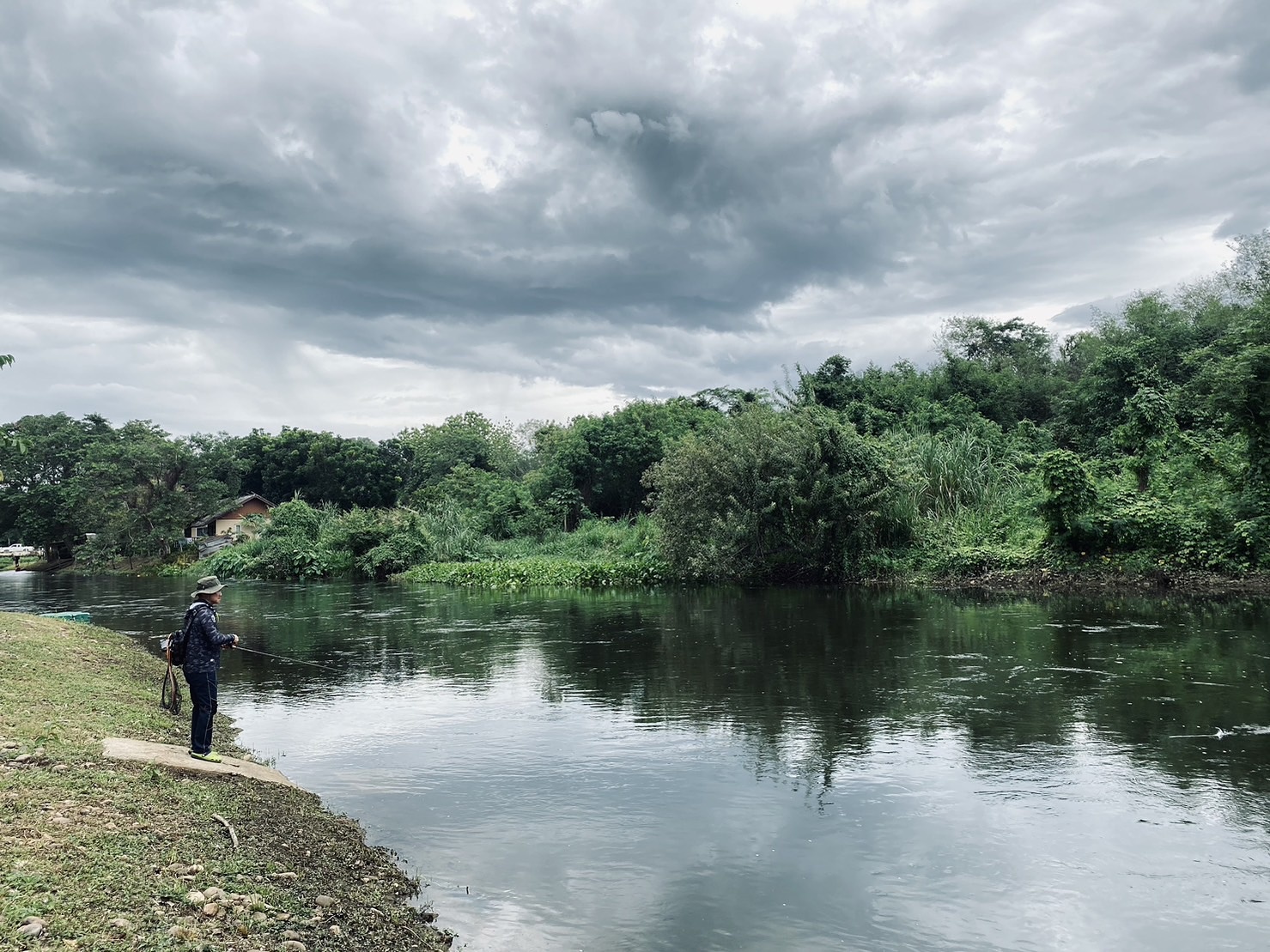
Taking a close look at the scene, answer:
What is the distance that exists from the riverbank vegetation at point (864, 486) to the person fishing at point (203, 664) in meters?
4.66

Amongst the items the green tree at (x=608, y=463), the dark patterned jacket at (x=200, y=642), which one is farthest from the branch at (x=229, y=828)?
the green tree at (x=608, y=463)

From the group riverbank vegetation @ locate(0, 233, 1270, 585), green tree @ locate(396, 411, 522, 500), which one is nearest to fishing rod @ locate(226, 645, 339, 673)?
riverbank vegetation @ locate(0, 233, 1270, 585)

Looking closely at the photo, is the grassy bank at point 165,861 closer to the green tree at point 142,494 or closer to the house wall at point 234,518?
the green tree at point 142,494

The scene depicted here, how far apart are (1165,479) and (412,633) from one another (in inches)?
952

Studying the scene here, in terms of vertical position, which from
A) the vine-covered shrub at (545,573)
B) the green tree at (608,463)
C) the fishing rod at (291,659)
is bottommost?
the fishing rod at (291,659)

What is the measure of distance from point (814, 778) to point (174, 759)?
6528mm

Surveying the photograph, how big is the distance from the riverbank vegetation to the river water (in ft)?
23.7

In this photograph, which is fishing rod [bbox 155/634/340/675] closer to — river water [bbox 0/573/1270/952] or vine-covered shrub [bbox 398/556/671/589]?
river water [bbox 0/573/1270/952]

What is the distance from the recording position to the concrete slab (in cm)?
799

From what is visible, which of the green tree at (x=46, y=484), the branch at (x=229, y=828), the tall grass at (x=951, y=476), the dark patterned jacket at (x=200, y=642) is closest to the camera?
the branch at (x=229, y=828)

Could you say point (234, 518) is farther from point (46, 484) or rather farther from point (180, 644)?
point (180, 644)

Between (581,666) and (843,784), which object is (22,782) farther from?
(581,666)

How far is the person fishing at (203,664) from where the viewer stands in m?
8.66

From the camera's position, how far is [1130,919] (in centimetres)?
627
